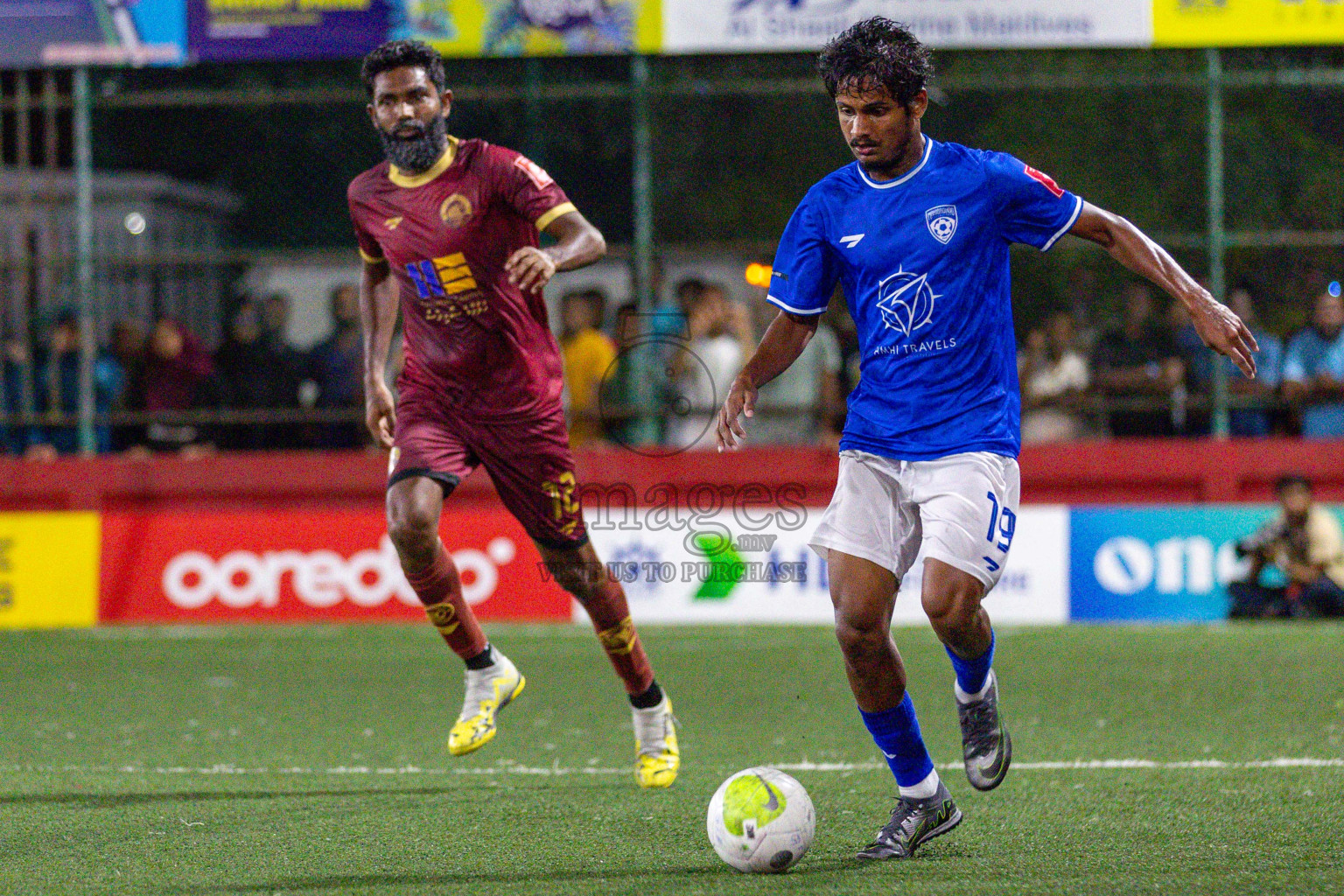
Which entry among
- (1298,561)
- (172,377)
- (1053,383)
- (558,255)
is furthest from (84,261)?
(1298,561)

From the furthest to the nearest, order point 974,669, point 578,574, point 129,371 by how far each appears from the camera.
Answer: point 129,371 < point 578,574 < point 974,669

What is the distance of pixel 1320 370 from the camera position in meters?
13.1

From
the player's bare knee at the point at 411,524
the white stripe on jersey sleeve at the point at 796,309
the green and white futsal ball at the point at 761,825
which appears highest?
the white stripe on jersey sleeve at the point at 796,309

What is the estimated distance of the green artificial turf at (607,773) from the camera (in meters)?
4.67

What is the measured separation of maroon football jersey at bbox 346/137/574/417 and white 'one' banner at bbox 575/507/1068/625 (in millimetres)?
6002

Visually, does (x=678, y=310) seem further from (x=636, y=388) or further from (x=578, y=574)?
(x=578, y=574)

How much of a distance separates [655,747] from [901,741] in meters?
1.43

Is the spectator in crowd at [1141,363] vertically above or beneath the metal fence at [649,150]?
beneath

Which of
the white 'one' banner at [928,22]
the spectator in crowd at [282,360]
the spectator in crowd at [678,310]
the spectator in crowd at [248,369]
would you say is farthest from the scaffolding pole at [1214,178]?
the spectator in crowd at [248,369]

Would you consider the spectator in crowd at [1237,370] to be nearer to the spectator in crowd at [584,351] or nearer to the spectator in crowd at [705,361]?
the spectator in crowd at [705,361]

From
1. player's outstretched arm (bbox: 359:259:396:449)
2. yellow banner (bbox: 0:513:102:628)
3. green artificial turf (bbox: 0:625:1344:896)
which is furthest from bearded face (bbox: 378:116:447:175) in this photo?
yellow banner (bbox: 0:513:102:628)

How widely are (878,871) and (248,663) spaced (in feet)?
21.5

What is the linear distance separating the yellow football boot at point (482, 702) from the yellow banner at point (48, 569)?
23.9 feet

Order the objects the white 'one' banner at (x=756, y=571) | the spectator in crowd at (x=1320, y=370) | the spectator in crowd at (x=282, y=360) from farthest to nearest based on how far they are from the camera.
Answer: the spectator in crowd at (x=282, y=360) < the spectator in crowd at (x=1320, y=370) < the white 'one' banner at (x=756, y=571)
